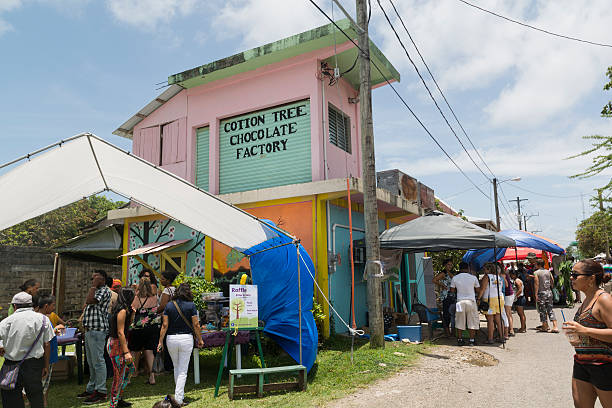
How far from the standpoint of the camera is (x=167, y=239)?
13266 mm

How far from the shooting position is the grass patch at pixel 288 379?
6.11 m

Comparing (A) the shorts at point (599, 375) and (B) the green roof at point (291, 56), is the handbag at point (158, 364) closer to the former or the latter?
(A) the shorts at point (599, 375)

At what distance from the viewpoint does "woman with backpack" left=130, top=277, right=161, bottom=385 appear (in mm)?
7410

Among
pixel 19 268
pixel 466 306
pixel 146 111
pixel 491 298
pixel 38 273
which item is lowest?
pixel 466 306

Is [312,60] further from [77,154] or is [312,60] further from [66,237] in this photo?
[66,237]

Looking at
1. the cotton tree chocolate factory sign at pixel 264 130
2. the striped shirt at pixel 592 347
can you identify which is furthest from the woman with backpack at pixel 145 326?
the striped shirt at pixel 592 347

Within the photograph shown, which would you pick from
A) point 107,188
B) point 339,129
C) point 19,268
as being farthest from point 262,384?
point 19,268

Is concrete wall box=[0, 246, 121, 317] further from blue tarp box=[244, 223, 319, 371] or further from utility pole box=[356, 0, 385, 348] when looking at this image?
utility pole box=[356, 0, 385, 348]

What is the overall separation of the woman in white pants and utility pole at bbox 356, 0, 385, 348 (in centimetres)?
406

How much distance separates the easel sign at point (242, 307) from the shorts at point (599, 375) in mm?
4505

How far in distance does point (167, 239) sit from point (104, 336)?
23.1 feet

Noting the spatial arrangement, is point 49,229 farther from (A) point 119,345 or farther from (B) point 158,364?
(A) point 119,345

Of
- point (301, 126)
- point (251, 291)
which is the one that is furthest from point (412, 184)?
point (251, 291)

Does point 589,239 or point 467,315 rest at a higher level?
point 589,239
